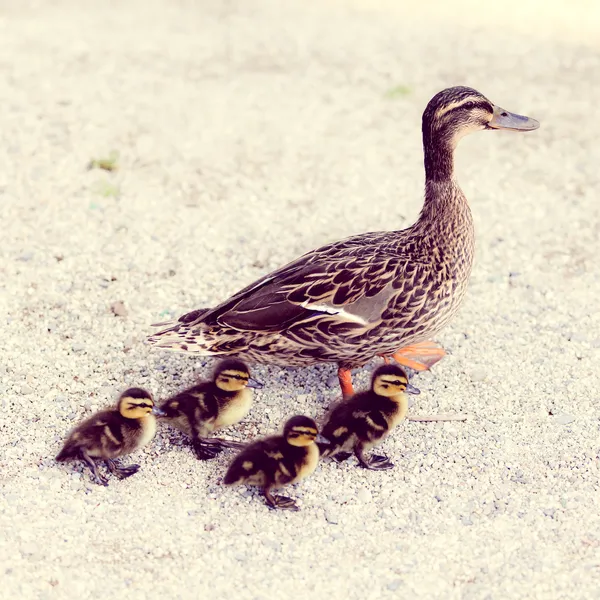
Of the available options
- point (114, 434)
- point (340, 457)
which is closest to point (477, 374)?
point (340, 457)

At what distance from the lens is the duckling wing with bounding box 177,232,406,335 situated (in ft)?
14.1

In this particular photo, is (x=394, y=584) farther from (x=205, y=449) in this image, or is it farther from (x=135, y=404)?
(x=135, y=404)

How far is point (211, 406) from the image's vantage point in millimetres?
4172

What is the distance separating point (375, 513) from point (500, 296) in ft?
6.49

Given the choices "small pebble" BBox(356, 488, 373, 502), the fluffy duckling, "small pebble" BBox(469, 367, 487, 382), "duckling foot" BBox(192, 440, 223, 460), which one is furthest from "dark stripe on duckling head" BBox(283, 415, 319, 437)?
"small pebble" BBox(469, 367, 487, 382)

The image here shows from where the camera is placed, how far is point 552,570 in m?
3.64

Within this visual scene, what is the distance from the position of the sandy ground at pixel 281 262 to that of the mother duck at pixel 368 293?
1.14 ft

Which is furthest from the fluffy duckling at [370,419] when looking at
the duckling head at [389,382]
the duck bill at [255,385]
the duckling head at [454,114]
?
the duckling head at [454,114]

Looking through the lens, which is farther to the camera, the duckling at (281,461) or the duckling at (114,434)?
the duckling at (114,434)

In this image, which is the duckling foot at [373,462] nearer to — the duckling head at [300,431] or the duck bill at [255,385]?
the duckling head at [300,431]

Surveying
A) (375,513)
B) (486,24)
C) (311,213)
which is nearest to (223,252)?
(311,213)

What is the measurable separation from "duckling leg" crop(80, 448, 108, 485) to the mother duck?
0.66m

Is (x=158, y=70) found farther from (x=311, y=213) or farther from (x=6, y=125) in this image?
(x=311, y=213)

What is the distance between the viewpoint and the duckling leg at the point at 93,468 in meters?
4.02
